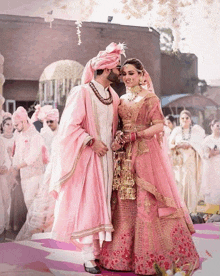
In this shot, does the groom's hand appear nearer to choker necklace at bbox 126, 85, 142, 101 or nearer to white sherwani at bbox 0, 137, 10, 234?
choker necklace at bbox 126, 85, 142, 101

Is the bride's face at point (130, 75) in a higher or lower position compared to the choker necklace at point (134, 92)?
higher

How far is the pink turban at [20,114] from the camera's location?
14.3ft

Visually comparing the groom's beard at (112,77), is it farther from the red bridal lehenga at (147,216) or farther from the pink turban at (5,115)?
the pink turban at (5,115)

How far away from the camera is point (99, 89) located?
3.24 meters

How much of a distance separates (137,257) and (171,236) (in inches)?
12.5

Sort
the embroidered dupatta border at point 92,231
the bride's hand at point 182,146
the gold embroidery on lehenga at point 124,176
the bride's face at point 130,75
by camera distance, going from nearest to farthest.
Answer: the embroidered dupatta border at point 92,231
the gold embroidery on lehenga at point 124,176
the bride's face at point 130,75
the bride's hand at point 182,146

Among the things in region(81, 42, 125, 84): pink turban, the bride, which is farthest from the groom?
the bride

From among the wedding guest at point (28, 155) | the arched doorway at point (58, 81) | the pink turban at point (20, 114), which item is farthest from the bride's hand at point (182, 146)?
the pink turban at point (20, 114)

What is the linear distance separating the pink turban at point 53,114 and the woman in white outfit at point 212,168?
2.05 metres

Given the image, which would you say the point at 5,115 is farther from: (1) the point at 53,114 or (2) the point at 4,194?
(2) the point at 4,194

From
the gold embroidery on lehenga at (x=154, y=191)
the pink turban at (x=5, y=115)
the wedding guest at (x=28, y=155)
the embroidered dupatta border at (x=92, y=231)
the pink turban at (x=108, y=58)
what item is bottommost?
the embroidered dupatta border at (x=92, y=231)

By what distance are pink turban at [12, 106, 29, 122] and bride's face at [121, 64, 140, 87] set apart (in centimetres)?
155

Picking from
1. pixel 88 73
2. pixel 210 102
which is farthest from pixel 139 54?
pixel 88 73

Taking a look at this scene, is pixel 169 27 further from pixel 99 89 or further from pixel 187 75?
pixel 99 89
